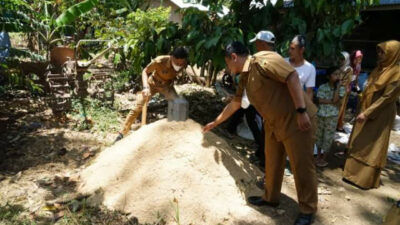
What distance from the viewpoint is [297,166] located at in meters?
2.64

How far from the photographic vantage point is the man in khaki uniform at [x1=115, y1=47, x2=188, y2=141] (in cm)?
395

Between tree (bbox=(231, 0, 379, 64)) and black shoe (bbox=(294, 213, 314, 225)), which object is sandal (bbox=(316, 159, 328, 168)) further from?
black shoe (bbox=(294, 213, 314, 225))

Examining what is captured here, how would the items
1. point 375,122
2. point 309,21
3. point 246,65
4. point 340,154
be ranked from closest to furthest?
point 246,65 → point 375,122 → point 309,21 → point 340,154

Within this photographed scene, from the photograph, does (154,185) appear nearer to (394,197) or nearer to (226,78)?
(394,197)

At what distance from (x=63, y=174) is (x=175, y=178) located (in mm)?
1530

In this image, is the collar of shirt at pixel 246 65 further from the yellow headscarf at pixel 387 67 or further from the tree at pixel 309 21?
the yellow headscarf at pixel 387 67

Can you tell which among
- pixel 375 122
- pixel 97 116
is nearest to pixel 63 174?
pixel 97 116

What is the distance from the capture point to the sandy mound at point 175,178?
294 cm

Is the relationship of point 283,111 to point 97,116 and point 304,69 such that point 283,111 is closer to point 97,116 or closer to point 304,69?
point 304,69

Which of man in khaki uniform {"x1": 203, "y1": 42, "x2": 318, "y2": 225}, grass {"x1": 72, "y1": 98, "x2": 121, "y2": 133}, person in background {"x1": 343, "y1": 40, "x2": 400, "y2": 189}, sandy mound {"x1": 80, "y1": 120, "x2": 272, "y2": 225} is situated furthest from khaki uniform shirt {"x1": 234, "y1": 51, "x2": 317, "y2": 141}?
grass {"x1": 72, "y1": 98, "x2": 121, "y2": 133}

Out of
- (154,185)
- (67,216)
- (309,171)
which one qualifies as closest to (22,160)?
(67,216)

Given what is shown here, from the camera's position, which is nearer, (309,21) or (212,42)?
(212,42)

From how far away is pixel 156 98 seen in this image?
7188 mm

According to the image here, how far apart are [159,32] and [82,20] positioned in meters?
6.31
